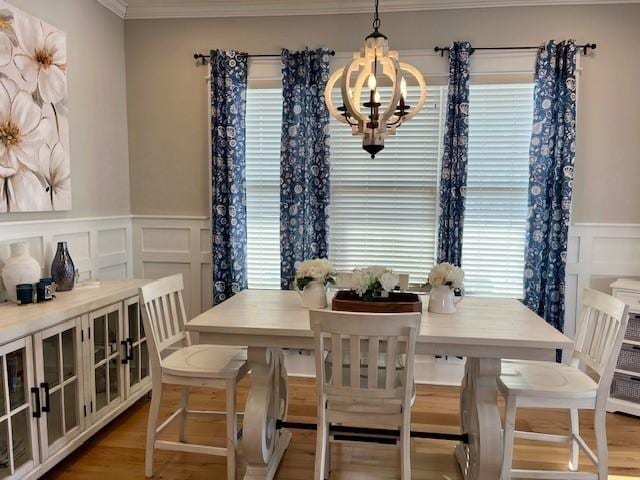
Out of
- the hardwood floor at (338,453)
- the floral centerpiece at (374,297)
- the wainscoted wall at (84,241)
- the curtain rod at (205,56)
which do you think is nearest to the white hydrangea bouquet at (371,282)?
the floral centerpiece at (374,297)

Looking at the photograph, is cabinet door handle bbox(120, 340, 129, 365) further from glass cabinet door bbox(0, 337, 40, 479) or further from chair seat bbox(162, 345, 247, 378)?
glass cabinet door bbox(0, 337, 40, 479)

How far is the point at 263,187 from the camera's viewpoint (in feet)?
13.1

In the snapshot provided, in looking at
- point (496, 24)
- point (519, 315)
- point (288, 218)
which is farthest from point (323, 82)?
point (519, 315)

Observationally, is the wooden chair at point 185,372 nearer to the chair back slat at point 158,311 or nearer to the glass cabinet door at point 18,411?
the chair back slat at point 158,311

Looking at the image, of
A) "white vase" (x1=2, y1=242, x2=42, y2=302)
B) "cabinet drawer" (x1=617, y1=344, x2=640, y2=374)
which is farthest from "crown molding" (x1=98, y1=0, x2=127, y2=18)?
"cabinet drawer" (x1=617, y1=344, x2=640, y2=374)

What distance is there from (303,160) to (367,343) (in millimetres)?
1953

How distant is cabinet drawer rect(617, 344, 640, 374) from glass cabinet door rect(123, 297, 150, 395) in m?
3.13

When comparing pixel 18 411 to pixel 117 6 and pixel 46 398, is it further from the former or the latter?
pixel 117 6

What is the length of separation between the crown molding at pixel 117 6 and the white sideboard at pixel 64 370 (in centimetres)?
210

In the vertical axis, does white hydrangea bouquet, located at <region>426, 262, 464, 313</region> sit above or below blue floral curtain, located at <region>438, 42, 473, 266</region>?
below

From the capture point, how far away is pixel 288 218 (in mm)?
3795

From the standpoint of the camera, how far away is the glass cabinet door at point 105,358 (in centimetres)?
279

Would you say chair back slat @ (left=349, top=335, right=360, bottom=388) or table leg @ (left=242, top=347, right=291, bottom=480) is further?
table leg @ (left=242, top=347, right=291, bottom=480)

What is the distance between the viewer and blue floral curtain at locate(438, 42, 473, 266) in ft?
11.8
